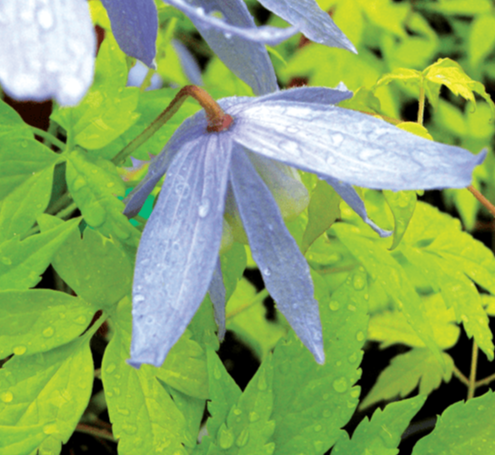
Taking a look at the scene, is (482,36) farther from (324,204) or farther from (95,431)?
(95,431)

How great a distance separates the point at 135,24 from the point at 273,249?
0.22 metres

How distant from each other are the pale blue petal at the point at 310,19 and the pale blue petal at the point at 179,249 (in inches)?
4.6

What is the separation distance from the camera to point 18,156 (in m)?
0.53

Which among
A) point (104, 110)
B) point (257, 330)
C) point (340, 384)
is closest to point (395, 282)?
point (340, 384)

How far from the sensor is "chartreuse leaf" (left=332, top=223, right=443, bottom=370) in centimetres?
58

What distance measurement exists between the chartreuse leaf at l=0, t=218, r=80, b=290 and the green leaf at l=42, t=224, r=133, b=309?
3 cm

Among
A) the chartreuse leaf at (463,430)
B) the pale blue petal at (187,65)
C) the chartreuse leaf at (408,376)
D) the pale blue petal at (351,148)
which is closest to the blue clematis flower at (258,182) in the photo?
the pale blue petal at (351,148)

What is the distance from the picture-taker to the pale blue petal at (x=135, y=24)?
444 millimetres

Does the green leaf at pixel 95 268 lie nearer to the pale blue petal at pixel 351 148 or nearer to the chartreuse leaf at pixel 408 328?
the pale blue petal at pixel 351 148

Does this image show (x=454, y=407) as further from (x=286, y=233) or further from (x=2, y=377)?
(x=2, y=377)

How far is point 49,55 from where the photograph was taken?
290 millimetres

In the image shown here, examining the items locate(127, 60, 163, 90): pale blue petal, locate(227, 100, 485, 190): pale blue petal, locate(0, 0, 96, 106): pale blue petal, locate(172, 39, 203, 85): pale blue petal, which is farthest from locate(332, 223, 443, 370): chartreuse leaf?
locate(172, 39, 203, 85): pale blue petal

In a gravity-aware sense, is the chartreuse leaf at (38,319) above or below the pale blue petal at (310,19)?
below

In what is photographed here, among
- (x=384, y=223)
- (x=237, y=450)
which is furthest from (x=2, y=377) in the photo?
(x=384, y=223)
